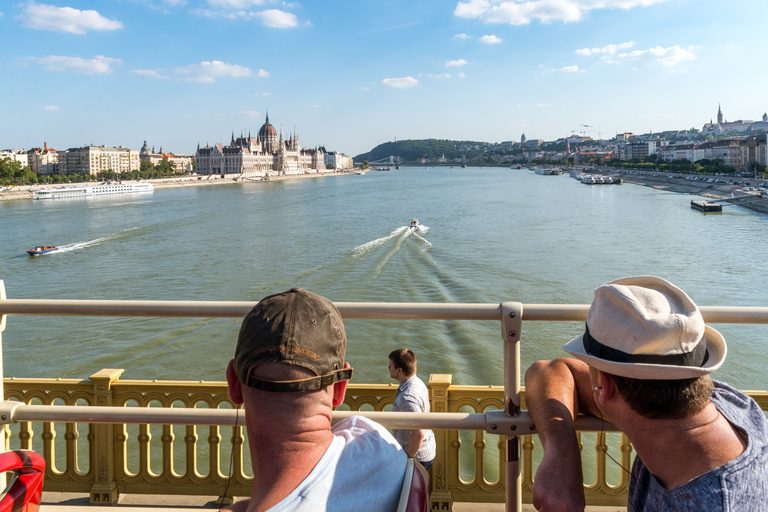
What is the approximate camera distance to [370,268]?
65.2ft

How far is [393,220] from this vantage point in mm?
35250

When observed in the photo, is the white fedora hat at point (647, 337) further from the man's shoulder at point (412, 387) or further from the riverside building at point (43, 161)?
the riverside building at point (43, 161)

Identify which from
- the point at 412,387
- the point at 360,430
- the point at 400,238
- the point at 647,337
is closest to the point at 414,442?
the point at 412,387

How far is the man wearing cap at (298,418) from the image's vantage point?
886 millimetres

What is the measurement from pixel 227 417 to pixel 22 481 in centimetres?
53

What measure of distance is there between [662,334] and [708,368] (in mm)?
80

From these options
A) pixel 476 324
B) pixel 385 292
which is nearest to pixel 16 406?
pixel 476 324

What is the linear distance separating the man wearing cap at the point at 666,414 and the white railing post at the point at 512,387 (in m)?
0.31

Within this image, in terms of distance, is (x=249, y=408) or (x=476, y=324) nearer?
(x=249, y=408)

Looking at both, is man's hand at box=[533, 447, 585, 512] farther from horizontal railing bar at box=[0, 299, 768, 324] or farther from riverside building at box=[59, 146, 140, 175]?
riverside building at box=[59, 146, 140, 175]

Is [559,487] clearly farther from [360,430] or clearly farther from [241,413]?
[241,413]

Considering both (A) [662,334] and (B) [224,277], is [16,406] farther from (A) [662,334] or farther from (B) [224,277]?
(B) [224,277]

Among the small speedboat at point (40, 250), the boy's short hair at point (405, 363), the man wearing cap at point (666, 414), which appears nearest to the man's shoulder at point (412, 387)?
the boy's short hair at point (405, 363)

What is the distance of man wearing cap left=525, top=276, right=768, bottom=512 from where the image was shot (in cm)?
93
